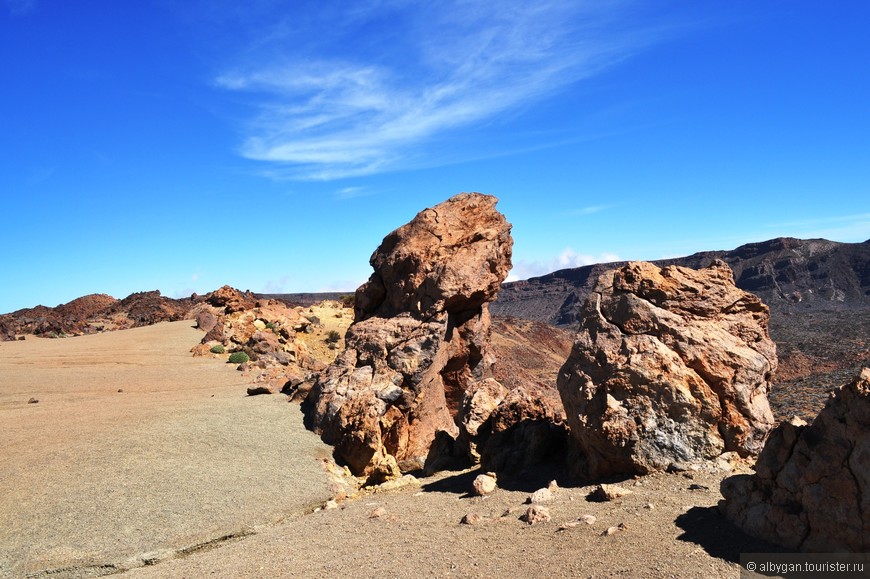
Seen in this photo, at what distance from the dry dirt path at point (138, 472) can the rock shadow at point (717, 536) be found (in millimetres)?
6180

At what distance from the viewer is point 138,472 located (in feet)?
35.4

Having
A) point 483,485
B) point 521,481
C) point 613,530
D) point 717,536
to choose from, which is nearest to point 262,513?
point 483,485

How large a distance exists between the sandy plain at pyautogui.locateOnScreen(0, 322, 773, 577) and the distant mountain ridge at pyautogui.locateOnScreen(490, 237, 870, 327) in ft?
224

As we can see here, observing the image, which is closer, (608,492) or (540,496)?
(608,492)

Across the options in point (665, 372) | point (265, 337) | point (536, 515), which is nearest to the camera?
point (536, 515)

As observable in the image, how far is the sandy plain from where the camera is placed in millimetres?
6355

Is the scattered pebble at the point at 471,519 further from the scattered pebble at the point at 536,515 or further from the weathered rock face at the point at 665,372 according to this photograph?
the weathered rock face at the point at 665,372

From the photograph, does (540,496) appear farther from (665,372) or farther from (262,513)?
(262,513)

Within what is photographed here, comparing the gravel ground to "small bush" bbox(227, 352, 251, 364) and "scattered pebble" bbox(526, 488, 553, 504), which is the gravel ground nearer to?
"scattered pebble" bbox(526, 488, 553, 504)

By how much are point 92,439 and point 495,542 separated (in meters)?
8.87

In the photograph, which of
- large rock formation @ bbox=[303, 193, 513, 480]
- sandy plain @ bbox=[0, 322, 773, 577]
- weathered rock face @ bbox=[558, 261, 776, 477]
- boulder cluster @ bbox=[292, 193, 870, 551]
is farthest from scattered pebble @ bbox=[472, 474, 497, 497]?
large rock formation @ bbox=[303, 193, 513, 480]

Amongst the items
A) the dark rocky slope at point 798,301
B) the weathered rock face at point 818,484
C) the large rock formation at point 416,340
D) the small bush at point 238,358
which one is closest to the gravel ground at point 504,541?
the weathered rock face at point 818,484

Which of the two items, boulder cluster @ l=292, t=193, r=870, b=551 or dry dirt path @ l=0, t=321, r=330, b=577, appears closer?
boulder cluster @ l=292, t=193, r=870, b=551

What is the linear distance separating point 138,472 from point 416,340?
635 cm
